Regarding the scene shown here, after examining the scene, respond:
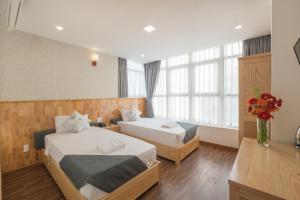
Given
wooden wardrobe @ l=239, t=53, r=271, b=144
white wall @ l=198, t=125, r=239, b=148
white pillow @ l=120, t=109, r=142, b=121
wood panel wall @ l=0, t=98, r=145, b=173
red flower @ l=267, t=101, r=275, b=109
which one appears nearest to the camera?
red flower @ l=267, t=101, r=275, b=109

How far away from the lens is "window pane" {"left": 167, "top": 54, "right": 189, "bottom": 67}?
4.32 meters

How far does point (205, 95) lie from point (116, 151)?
2979 mm

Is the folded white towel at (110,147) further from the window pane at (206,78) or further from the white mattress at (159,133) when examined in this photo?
the window pane at (206,78)

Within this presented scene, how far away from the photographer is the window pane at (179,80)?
4.35 meters

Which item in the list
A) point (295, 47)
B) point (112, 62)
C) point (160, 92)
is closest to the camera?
point (295, 47)

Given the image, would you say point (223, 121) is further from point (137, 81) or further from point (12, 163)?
point (12, 163)

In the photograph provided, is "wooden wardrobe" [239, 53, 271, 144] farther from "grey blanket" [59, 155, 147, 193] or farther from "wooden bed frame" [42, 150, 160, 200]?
"grey blanket" [59, 155, 147, 193]

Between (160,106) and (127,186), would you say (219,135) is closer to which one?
(160,106)

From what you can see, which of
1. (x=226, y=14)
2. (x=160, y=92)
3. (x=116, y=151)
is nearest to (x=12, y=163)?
(x=116, y=151)

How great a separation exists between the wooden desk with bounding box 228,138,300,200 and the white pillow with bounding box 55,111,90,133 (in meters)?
2.79

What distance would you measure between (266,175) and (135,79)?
14.7 feet

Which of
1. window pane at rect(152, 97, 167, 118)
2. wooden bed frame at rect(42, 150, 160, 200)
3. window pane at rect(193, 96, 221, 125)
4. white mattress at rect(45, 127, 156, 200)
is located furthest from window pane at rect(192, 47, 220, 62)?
wooden bed frame at rect(42, 150, 160, 200)

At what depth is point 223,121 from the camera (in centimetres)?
359

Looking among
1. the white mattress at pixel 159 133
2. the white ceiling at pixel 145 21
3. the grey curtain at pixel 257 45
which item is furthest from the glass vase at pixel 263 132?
the grey curtain at pixel 257 45
